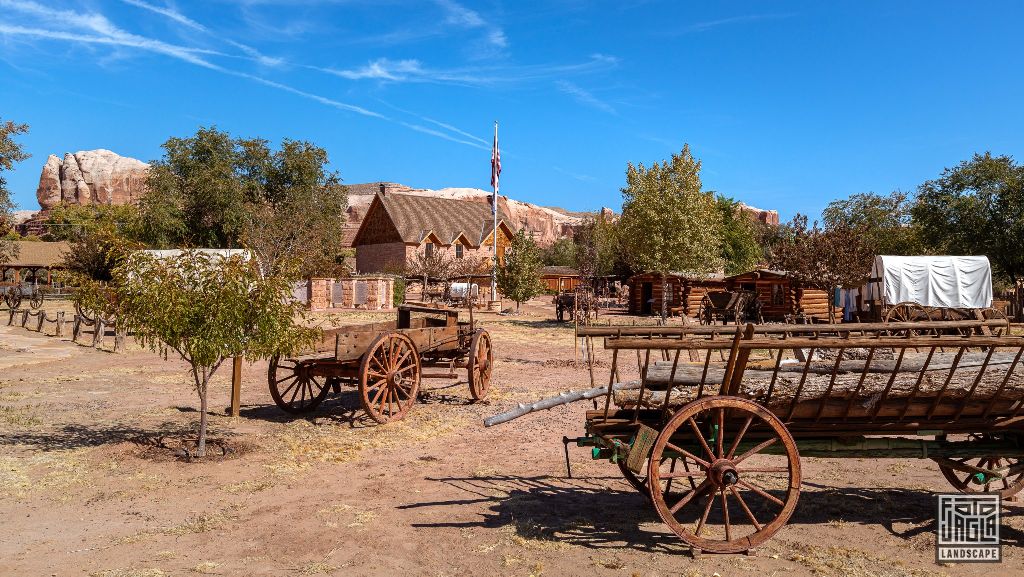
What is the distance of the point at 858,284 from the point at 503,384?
21.8 meters

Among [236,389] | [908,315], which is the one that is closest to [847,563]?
[236,389]

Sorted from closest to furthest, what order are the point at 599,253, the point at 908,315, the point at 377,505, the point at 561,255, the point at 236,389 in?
the point at 377,505
the point at 236,389
the point at 908,315
the point at 599,253
the point at 561,255

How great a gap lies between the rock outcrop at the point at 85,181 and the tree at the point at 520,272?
108m

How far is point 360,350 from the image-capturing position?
943cm

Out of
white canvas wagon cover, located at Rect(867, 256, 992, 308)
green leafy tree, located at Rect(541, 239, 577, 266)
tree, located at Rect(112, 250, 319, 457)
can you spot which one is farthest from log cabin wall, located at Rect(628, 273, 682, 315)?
green leafy tree, located at Rect(541, 239, 577, 266)

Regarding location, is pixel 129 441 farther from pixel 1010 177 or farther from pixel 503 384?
pixel 1010 177

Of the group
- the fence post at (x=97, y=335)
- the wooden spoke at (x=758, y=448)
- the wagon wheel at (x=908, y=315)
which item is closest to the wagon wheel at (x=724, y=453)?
the wooden spoke at (x=758, y=448)

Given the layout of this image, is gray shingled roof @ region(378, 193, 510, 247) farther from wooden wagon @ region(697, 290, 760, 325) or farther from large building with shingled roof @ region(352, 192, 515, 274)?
wooden wagon @ region(697, 290, 760, 325)

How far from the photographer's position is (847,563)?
4.68 metres

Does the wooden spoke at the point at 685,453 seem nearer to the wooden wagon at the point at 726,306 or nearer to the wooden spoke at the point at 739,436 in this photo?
the wooden spoke at the point at 739,436

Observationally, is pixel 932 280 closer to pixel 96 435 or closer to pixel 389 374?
pixel 389 374

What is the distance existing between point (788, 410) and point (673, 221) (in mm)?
23407

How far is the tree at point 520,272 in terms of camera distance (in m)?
37.2

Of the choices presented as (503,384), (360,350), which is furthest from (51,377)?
(503,384)
